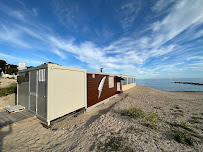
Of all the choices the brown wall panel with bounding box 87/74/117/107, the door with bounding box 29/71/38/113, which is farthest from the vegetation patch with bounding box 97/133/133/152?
the door with bounding box 29/71/38/113

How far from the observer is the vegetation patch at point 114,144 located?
7.68ft

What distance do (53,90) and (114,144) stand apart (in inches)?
122

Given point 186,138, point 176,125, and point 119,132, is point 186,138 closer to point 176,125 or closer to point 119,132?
point 176,125

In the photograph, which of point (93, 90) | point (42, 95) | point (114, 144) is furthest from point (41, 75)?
point (114, 144)

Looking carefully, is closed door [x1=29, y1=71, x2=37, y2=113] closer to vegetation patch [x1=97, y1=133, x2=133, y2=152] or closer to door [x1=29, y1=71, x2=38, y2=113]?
door [x1=29, y1=71, x2=38, y2=113]

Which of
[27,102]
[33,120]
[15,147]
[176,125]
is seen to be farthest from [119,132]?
[27,102]

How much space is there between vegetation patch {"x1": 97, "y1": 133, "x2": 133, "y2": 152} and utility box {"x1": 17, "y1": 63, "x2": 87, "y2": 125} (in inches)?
96.6

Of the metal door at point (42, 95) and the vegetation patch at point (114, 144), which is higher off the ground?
the metal door at point (42, 95)

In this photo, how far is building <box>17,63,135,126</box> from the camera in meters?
3.54

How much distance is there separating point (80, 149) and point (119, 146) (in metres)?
1.15

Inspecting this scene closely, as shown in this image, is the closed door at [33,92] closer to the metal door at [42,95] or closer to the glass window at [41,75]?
the metal door at [42,95]

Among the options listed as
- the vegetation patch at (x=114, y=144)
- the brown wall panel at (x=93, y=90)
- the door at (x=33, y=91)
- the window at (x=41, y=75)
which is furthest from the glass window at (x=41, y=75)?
the vegetation patch at (x=114, y=144)

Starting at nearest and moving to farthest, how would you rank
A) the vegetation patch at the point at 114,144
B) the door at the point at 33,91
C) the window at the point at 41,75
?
the vegetation patch at the point at 114,144 < the window at the point at 41,75 < the door at the point at 33,91

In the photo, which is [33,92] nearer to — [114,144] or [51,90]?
[51,90]
